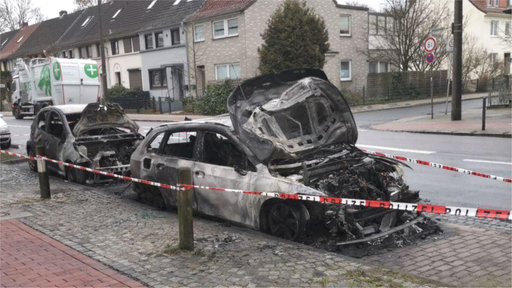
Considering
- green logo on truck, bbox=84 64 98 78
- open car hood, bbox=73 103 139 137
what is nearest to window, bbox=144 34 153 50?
green logo on truck, bbox=84 64 98 78

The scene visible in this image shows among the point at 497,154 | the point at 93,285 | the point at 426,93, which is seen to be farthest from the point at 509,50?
the point at 93,285

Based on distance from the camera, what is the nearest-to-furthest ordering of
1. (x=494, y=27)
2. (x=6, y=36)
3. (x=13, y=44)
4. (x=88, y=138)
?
(x=88, y=138) → (x=494, y=27) → (x=13, y=44) → (x=6, y=36)

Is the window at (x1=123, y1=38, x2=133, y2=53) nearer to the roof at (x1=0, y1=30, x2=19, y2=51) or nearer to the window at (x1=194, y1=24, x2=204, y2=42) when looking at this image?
the window at (x1=194, y1=24, x2=204, y2=42)

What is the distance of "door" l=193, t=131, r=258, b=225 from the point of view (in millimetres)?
5727

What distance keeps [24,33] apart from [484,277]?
64.2 m

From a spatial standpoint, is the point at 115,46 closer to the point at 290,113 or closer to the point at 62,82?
the point at 62,82

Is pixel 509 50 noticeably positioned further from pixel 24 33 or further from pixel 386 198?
pixel 24 33

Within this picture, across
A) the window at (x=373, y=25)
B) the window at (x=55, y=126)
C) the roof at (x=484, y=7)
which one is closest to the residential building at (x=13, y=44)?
the window at (x=373, y=25)

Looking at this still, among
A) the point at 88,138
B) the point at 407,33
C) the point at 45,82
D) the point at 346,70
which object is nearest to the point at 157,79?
the point at 45,82

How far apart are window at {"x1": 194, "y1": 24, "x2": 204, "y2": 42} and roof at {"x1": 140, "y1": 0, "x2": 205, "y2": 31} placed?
1211 mm

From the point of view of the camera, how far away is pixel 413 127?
1742cm

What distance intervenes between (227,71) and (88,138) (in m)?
22.5

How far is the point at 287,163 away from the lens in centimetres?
577

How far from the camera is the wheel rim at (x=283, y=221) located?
5391mm
